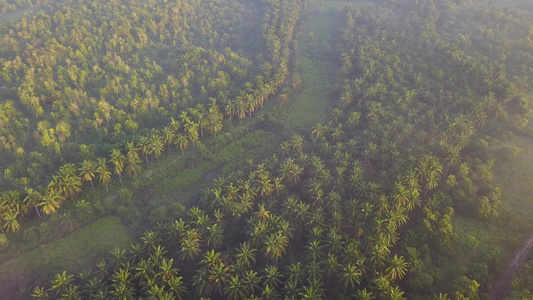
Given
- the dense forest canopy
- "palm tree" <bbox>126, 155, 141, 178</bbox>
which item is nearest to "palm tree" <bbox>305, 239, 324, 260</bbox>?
the dense forest canopy

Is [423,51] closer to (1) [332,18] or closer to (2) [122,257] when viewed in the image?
(1) [332,18]

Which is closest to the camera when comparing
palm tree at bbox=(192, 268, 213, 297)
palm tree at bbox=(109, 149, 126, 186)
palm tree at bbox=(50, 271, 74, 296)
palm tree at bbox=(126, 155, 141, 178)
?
palm tree at bbox=(50, 271, 74, 296)

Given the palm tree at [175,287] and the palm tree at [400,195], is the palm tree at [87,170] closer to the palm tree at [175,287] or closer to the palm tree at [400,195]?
the palm tree at [175,287]

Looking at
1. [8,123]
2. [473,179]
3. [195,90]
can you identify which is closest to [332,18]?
[195,90]

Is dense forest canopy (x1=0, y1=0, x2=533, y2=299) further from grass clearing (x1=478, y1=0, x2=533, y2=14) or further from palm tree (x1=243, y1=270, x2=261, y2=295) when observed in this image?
grass clearing (x1=478, y1=0, x2=533, y2=14)

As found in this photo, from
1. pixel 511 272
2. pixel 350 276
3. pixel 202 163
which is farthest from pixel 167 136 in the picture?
pixel 511 272

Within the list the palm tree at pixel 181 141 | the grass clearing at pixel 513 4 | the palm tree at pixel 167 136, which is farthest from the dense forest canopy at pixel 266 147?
the grass clearing at pixel 513 4

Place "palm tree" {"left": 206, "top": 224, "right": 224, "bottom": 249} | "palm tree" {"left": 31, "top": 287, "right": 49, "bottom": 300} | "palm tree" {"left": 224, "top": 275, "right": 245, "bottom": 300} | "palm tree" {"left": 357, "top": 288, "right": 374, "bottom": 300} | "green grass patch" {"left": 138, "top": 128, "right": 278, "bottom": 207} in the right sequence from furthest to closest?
"green grass patch" {"left": 138, "top": 128, "right": 278, "bottom": 207} → "palm tree" {"left": 206, "top": 224, "right": 224, "bottom": 249} → "palm tree" {"left": 224, "top": 275, "right": 245, "bottom": 300} → "palm tree" {"left": 31, "top": 287, "right": 49, "bottom": 300} → "palm tree" {"left": 357, "top": 288, "right": 374, "bottom": 300}
